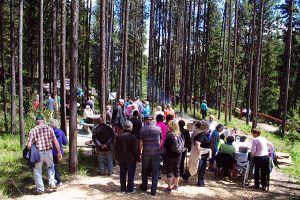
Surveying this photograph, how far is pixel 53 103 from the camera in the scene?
59.7 ft

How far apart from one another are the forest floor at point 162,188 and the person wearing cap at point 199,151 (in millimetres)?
508

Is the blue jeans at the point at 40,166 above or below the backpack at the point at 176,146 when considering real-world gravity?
below

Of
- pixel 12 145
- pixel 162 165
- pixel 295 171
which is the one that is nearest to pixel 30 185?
pixel 162 165

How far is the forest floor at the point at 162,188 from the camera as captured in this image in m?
8.00

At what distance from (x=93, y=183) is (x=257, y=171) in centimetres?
466

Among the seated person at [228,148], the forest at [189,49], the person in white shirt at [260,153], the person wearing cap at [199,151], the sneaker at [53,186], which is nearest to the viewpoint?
the sneaker at [53,186]

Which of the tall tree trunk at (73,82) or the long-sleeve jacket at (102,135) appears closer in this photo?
the long-sleeve jacket at (102,135)

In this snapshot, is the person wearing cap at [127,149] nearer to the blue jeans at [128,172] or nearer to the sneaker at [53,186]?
the blue jeans at [128,172]

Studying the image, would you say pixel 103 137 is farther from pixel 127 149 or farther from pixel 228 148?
pixel 228 148

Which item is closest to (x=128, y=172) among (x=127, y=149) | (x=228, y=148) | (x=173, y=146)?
(x=127, y=149)

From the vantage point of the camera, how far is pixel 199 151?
343 inches

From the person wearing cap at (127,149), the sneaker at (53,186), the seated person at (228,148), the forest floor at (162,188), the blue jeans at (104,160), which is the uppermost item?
the person wearing cap at (127,149)

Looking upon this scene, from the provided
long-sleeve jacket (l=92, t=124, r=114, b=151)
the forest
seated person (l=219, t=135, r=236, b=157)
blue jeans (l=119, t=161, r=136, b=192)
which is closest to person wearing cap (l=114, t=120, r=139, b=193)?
blue jeans (l=119, t=161, r=136, b=192)

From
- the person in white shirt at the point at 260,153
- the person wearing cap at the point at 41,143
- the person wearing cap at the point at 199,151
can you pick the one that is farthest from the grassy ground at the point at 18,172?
the person in white shirt at the point at 260,153
